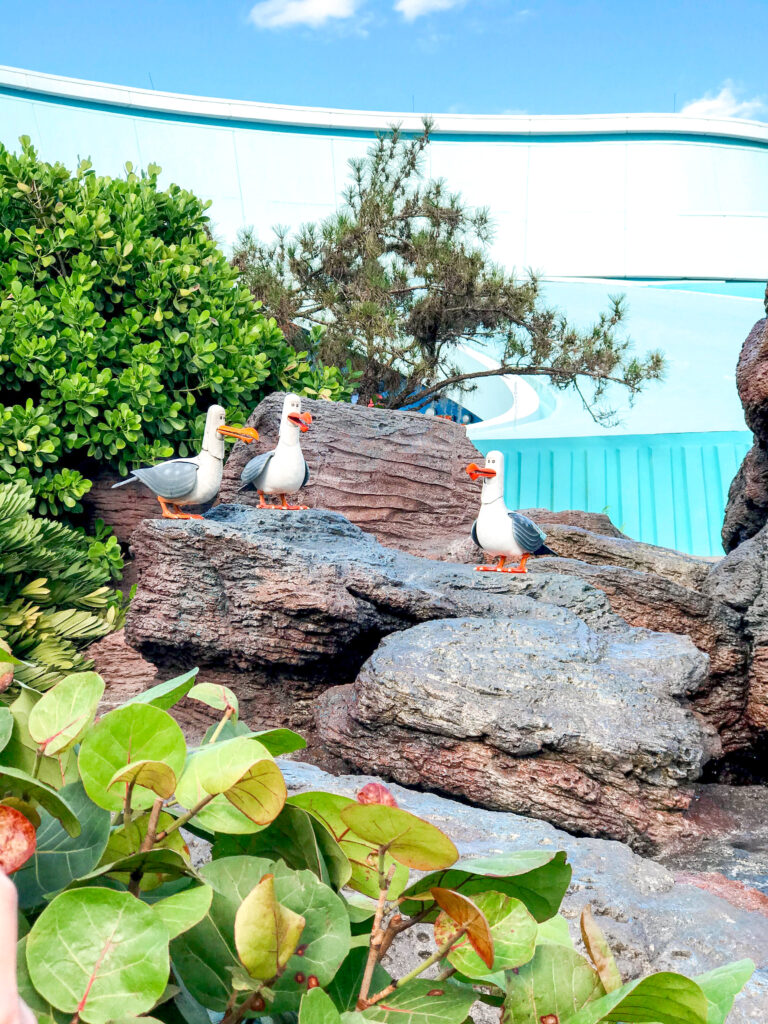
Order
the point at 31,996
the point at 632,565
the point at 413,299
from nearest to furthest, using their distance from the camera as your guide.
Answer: the point at 31,996
the point at 632,565
the point at 413,299

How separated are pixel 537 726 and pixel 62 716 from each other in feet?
8.58

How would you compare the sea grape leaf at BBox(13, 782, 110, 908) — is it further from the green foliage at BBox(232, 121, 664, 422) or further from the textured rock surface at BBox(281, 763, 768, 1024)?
the green foliage at BBox(232, 121, 664, 422)

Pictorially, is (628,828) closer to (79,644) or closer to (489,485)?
(489,485)

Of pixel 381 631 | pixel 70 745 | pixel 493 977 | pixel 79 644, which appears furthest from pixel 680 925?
pixel 79 644

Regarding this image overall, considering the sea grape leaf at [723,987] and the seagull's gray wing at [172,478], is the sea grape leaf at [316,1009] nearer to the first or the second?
the sea grape leaf at [723,987]

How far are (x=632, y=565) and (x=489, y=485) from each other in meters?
1.99

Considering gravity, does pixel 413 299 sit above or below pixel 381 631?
above

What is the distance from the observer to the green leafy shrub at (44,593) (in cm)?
481

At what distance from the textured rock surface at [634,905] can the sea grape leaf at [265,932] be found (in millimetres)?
1004

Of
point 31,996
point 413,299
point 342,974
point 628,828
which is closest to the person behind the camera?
point 31,996

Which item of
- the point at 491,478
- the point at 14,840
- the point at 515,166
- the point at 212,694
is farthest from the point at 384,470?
the point at 515,166

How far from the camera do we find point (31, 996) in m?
0.46

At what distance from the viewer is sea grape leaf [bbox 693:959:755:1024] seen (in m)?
0.51

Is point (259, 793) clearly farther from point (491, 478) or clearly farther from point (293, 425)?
point (293, 425)
